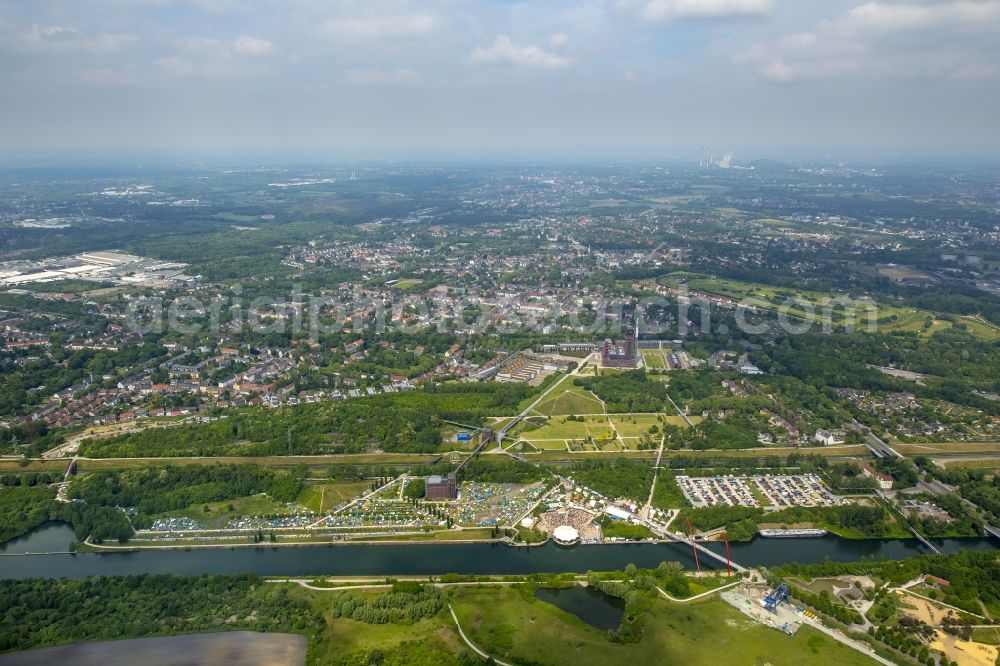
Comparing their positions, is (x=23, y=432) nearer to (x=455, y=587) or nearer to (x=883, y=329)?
(x=455, y=587)

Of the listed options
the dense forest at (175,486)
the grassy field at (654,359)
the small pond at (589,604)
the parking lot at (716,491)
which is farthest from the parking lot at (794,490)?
the dense forest at (175,486)

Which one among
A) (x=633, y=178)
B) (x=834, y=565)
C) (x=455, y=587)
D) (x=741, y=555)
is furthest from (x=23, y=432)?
(x=633, y=178)

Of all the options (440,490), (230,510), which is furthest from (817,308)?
(230,510)

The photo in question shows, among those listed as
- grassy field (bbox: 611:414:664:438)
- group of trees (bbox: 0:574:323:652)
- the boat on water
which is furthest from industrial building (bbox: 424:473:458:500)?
the boat on water

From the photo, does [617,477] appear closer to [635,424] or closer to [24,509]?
[635,424]

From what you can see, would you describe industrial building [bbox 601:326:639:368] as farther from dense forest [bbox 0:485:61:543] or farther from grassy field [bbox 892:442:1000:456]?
dense forest [bbox 0:485:61:543]

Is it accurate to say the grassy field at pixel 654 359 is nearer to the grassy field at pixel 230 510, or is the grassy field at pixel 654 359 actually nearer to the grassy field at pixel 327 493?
the grassy field at pixel 327 493
